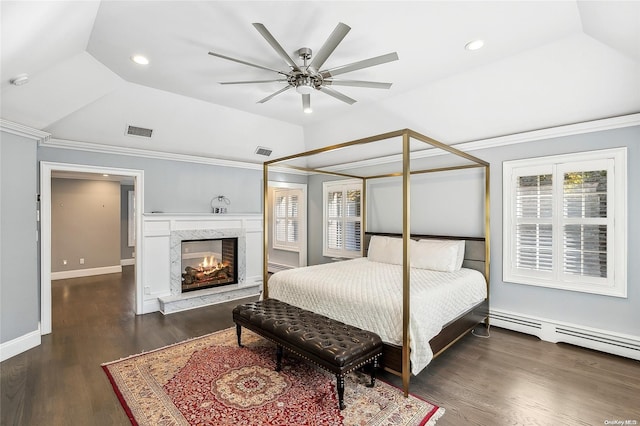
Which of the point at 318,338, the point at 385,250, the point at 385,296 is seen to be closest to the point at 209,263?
the point at 385,250

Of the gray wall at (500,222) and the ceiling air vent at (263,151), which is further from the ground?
the ceiling air vent at (263,151)

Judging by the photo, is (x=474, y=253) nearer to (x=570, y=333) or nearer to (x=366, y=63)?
(x=570, y=333)

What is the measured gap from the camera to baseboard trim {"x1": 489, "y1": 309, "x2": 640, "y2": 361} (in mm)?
3164

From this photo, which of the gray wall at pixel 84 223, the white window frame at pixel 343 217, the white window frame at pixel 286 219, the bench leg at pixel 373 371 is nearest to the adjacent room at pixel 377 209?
the bench leg at pixel 373 371

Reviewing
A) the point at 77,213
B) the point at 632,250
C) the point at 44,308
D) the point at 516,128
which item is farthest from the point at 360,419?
the point at 77,213

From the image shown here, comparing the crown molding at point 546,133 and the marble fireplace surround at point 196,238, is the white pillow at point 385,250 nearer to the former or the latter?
the crown molding at point 546,133

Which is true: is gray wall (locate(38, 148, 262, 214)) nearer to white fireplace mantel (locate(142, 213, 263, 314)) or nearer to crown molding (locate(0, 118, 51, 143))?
white fireplace mantel (locate(142, 213, 263, 314))

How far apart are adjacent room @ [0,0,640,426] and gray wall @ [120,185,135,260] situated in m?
3.25

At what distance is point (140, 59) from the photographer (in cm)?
307

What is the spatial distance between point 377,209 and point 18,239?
15.9 ft

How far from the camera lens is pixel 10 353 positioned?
3146mm

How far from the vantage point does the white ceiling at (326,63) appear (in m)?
2.28

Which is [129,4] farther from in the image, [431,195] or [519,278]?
[519,278]

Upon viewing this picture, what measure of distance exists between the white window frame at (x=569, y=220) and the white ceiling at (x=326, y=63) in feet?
1.50
